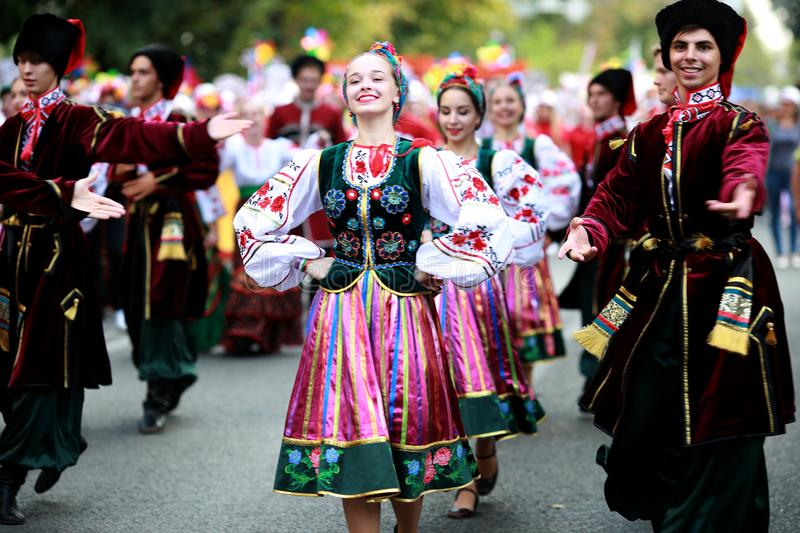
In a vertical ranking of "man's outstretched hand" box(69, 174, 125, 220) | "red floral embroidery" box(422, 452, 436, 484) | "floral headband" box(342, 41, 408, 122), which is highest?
"floral headband" box(342, 41, 408, 122)

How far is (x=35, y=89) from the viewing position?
5.41 meters

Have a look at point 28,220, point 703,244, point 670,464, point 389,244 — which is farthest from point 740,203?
point 28,220

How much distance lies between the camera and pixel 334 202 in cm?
429

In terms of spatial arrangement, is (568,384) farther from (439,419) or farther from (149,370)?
(439,419)

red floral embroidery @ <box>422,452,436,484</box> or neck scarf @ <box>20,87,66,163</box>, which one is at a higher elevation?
neck scarf @ <box>20,87,66,163</box>

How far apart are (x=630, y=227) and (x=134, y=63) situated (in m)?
3.73

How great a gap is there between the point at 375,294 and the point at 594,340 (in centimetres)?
90

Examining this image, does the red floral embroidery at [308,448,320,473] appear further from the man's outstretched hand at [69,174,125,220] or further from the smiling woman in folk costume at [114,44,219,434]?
the smiling woman in folk costume at [114,44,219,434]

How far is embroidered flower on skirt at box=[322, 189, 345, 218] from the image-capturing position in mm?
4270

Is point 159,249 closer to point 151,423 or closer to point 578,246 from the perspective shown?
point 151,423

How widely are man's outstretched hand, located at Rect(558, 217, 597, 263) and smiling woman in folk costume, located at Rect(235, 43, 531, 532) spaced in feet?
0.74

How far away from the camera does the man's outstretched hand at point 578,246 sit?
4121mm

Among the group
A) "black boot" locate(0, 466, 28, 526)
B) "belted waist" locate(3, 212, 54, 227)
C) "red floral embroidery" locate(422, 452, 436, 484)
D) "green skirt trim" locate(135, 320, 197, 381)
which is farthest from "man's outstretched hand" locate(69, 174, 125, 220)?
"green skirt trim" locate(135, 320, 197, 381)

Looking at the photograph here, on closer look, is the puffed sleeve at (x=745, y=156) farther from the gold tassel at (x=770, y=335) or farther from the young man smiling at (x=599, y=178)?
the young man smiling at (x=599, y=178)
